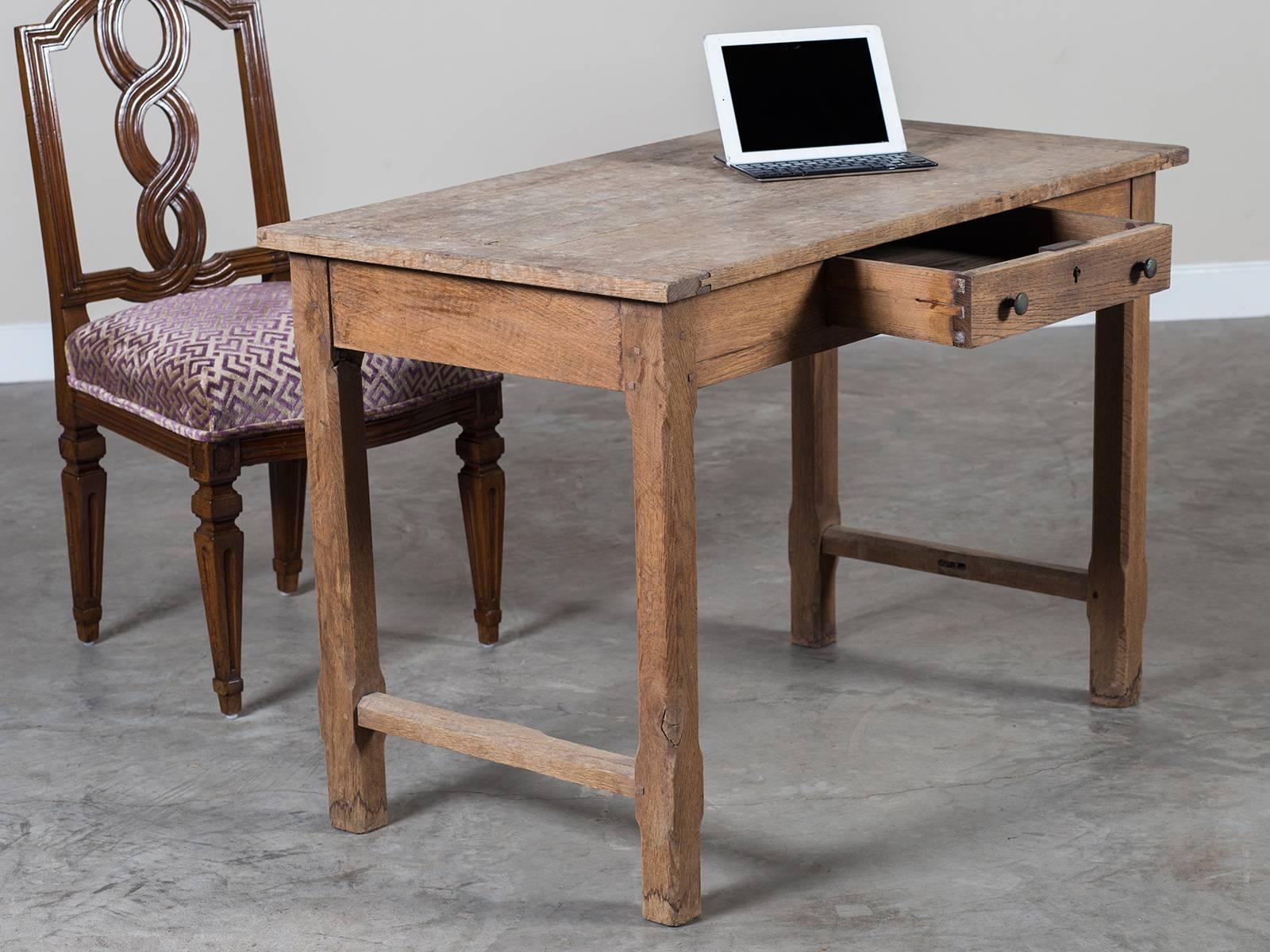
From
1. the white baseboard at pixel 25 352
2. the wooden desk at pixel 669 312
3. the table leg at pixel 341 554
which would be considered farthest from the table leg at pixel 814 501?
the white baseboard at pixel 25 352

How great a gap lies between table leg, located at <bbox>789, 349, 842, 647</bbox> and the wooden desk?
1.25 feet

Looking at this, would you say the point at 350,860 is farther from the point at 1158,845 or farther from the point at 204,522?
the point at 1158,845

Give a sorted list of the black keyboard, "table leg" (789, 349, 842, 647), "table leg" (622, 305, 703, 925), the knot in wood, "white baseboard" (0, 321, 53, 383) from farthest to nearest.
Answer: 1. "white baseboard" (0, 321, 53, 383)
2. "table leg" (789, 349, 842, 647)
3. the black keyboard
4. the knot in wood
5. "table leg" (622, 305, 703, 925)

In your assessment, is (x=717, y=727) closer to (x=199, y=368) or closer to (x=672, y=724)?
(x=672, y=724)

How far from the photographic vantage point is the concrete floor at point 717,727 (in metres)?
2.17

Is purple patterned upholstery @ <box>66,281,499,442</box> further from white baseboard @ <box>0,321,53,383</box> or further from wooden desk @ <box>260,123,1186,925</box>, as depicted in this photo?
white baseboard @ <box>0,321,53,383</box>

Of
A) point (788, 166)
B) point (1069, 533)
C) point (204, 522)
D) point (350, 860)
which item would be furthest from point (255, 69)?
point (1069, 533)

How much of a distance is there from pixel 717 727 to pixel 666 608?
71cm

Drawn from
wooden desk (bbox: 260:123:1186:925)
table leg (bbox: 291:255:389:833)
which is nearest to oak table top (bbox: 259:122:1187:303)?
wooden desk (bbox: 260:123:1186:925)

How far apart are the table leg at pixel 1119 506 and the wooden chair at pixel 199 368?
95 centimetres

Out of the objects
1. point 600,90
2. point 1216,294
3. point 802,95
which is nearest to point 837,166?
point 802,95

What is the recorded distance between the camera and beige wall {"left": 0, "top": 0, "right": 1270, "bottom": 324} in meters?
4.91

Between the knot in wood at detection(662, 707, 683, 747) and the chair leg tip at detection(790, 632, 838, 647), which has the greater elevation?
the knot in wood at detection(662, 707, 683, 747)

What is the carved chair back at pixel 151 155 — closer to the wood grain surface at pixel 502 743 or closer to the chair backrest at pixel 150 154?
the chair backrest at pixel 150 154
